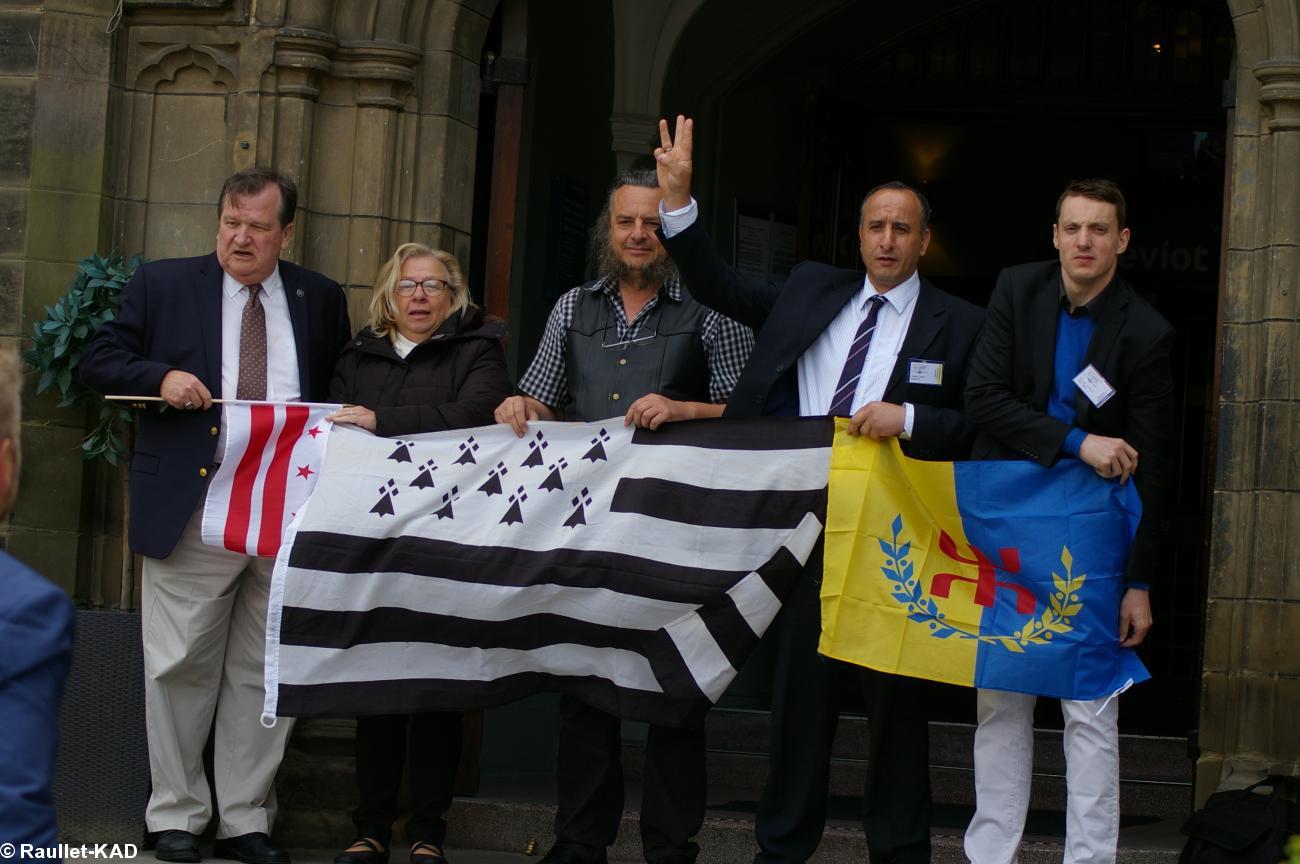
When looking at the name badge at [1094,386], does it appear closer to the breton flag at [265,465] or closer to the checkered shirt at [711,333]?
the checkered shirt at [711,333]

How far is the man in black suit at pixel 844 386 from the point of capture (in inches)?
209

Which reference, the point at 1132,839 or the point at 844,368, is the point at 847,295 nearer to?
the point at 844,368

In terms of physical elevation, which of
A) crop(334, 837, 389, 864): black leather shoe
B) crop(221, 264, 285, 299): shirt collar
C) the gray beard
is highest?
the gray beard

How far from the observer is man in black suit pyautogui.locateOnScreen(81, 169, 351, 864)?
593cm

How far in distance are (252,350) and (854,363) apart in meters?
1.98

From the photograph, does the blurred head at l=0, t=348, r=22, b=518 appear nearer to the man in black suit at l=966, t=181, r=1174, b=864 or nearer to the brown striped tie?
the man in black suit at l=966, t=181, r=1174, b=864

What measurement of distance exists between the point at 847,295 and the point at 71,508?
2.97 metres

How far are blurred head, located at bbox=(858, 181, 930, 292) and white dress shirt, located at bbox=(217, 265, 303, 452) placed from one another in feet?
6.35

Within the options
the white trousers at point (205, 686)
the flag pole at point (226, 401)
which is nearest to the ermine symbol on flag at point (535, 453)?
the flag pole at point (226, 401)

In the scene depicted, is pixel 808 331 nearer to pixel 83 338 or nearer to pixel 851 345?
pixel 851 345

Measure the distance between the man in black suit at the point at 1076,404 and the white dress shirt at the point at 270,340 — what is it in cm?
224

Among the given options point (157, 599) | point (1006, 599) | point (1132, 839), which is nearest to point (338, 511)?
point (157, 599)

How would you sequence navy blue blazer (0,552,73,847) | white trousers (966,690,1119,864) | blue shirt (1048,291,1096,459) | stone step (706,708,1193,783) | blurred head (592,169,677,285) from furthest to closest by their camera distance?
stone step (706,708,1193,783) < blurred head (592,169,677,285) < blue shirt (1048,291,1096,459) < white trousers (966,690,1119,864) < navy blue blazer (0,552,73,847)

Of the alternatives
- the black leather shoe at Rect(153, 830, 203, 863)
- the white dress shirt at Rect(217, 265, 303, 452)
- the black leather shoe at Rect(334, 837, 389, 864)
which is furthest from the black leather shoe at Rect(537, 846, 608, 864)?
the white dress shirt at Rect(217, 265, 303, 452)
